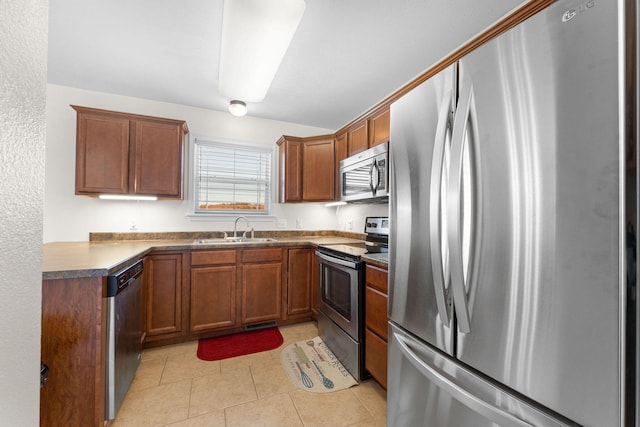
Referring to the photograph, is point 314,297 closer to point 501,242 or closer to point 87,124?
point 501,242

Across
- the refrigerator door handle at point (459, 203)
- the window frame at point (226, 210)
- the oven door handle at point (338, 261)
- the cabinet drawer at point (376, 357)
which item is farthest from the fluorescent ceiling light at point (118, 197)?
the refrigerator door handle at point (459, 203)

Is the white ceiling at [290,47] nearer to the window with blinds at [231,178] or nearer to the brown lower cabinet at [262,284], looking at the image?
the window with blinds at [231,178]

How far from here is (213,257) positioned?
8.55ft

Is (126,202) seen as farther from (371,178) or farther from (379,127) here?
(379,127)

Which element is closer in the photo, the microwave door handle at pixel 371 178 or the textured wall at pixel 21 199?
the textured wall at pixel 21 199

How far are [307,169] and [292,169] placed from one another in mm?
182

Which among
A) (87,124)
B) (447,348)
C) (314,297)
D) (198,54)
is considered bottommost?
(314,297)

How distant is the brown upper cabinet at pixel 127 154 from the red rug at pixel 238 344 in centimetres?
152

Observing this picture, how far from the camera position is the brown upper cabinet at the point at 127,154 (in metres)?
2.45

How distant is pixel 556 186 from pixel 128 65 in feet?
10.1

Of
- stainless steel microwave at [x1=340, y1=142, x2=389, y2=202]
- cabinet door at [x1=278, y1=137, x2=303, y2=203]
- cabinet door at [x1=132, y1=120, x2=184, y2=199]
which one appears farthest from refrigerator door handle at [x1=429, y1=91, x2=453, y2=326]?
cabinet door at [x1=132, y1=120, x2=184, y2=199]

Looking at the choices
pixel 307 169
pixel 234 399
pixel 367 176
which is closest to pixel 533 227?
pixel 367 176

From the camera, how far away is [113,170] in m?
2.52

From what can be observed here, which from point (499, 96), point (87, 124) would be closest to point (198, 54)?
point (87, 124)
